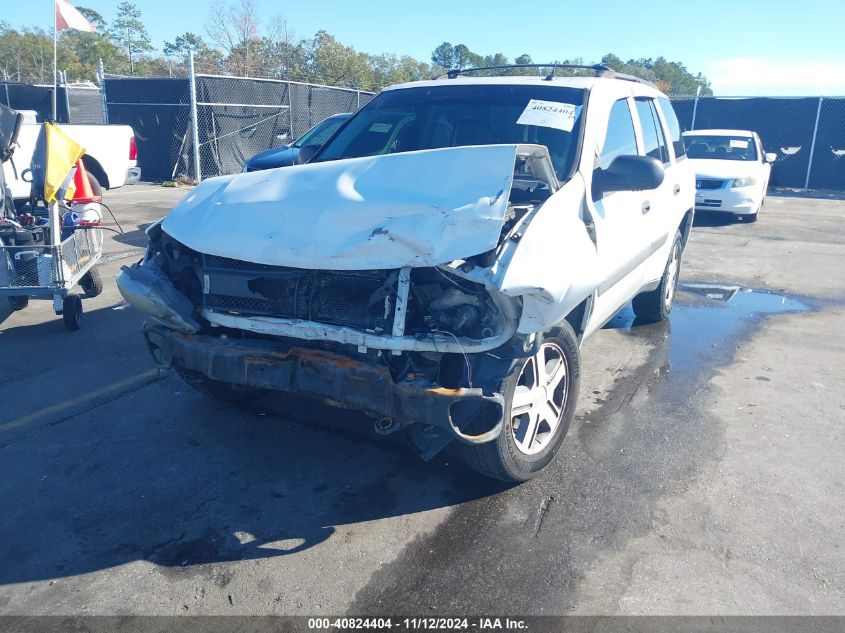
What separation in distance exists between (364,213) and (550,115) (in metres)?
1.60

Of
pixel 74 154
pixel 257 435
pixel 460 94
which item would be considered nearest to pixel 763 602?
pixel 257 435

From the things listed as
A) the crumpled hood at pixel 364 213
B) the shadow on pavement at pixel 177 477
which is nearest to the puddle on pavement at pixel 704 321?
the shadow on pavement at pixel 177 477

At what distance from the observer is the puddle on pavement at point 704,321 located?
20.0 feet

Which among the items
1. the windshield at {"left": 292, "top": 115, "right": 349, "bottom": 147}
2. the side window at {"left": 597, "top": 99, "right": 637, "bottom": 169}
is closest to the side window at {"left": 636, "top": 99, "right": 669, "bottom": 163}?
the side window at {"left": 597, "top": 99, "right": 637, "bottom": 169}

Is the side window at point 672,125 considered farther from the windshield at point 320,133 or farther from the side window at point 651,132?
the windshield at point 320,133

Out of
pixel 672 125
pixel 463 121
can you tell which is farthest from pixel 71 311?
pixel 672 125

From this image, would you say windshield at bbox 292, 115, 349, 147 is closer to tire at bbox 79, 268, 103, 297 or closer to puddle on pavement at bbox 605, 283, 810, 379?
tire at bbox 79, 268, 103, 297

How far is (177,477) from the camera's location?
387cm

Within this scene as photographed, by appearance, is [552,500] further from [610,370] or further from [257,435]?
[610,370]

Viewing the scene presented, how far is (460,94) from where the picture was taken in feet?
16.1

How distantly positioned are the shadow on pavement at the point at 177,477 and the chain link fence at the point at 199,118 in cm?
1192

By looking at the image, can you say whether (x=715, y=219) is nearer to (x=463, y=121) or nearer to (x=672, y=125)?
(x=672, y=125)

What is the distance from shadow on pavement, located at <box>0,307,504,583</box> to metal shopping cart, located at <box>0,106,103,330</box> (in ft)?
3.10

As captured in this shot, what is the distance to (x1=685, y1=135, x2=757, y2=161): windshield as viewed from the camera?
1497 cm
